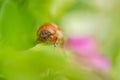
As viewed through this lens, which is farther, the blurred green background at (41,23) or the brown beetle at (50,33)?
the brown beetle at (50,33)

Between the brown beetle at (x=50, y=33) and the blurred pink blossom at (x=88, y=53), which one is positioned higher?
the brown beetle at (x=50, y=33)

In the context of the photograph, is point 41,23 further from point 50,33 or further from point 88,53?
point 88,53

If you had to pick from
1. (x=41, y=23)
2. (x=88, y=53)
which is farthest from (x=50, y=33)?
(x=88, y=53)

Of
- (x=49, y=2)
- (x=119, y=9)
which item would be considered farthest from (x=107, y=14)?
(x=49, y=2)

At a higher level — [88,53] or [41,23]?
[41,23]

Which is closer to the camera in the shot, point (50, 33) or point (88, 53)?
point (88, 53)
